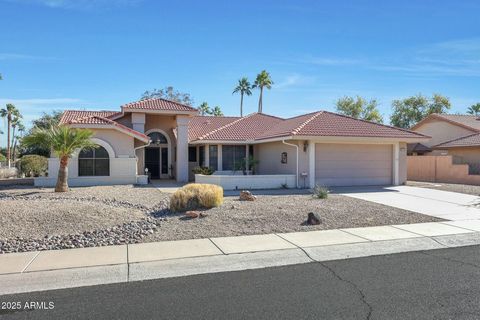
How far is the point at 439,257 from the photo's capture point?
7621 millimetres

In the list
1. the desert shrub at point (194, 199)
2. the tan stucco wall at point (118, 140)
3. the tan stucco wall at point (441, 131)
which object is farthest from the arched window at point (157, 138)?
the tan stucco wall at point (441, 131)

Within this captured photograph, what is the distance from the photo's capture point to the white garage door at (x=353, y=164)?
21.3m

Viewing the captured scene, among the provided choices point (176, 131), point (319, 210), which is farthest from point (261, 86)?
point (319, 210)

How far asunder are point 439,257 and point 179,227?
5.92 m

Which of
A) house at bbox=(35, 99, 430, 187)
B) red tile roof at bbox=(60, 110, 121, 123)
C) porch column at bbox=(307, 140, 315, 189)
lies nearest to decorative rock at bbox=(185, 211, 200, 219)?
house at bbox=(35, 99, 430, 187)

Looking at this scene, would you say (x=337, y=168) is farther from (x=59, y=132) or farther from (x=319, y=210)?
(x=59, y=132)

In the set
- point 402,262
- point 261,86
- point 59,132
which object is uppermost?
point 261,86

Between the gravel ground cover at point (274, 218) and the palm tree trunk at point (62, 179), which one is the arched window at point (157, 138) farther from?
the gravel ground cover at point (274, 218)

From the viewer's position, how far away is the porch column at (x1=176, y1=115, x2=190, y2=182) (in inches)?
974

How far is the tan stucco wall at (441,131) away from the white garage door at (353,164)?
15.2 metres

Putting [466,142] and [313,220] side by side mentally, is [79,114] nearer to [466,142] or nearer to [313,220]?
[313,220]

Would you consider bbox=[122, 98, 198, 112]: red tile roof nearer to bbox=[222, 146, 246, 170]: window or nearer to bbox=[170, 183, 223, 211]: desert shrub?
bbox=[222, 146, 246, 170]: window

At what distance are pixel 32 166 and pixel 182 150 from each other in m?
12.8

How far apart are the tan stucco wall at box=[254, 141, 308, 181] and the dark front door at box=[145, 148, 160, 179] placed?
6.94 meters
